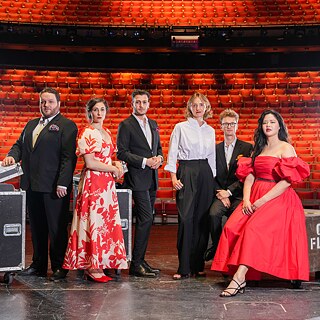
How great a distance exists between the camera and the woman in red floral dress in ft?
10.4

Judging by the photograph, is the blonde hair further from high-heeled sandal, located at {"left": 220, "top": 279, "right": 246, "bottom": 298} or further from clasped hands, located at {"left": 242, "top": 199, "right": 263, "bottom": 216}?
high-heeled sandal, located at {"left": 220, "top": 279, "right": 246, "bottom": 298}

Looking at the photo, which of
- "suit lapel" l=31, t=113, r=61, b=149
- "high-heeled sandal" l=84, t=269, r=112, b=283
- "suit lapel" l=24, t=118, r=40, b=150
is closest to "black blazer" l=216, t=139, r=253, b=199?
"high-heeled sandal" l=84, t=269, r=112, b=283

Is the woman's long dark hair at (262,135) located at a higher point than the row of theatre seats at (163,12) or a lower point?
lower

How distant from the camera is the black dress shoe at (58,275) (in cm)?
323

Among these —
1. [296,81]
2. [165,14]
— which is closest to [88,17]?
[165,14]

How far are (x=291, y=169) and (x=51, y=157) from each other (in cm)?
136

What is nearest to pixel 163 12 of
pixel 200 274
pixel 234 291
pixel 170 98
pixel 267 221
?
pixel 170 98

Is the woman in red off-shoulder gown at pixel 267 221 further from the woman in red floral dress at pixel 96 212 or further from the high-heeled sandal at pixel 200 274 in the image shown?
the woman in red floral dress at pixel 96 212

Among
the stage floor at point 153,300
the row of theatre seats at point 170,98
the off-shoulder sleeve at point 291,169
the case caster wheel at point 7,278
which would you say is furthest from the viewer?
the row of theatre seats at point 170,98

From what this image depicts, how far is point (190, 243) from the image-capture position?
3369 millimetres

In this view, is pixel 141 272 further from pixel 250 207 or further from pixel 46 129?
pixel 46 129

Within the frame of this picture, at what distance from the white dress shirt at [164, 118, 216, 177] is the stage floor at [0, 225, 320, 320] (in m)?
0.72

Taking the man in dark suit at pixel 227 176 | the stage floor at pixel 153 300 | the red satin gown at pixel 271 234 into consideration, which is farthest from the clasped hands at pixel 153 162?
the stage floor at pixel 153 300

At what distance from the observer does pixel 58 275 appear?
10.7 ft
